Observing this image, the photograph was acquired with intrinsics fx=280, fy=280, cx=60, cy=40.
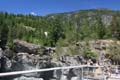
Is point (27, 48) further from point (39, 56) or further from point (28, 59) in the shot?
point (28, 59)

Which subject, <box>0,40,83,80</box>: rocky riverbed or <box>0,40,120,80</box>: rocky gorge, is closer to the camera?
<box>0,40,83,80</box>: rocky riverbed

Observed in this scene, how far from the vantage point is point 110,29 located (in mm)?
48281

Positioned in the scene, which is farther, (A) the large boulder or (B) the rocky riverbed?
(A) the large boulder

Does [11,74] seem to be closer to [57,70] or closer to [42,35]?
[57,70]

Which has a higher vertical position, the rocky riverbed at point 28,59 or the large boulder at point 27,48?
the large boulder at point 27,48

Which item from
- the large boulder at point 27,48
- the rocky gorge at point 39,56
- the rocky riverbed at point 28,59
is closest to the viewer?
the rocky riverbed at point 28,59

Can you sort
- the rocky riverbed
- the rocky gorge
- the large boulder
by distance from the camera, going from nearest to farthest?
1. the rocky riverbed
2. the rocky gorge
3. the large boulder

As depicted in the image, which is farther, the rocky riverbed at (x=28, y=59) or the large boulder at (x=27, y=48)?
the large boulder at (x=27, y=48)

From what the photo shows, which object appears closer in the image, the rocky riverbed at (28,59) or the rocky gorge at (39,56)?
the rocky riverbed at (28,59)

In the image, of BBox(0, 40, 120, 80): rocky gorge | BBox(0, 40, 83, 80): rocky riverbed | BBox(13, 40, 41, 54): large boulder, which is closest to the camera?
BBox(0, 40, 83, 80): rocky riverbed

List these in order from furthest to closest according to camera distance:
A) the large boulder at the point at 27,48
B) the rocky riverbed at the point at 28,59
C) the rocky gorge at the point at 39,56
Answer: the large boulder at the point at 27,48
the rocky gorge at the point at 39,56
the rocky riverbed at the point at 28,59

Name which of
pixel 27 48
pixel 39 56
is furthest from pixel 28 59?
pixel 27 48

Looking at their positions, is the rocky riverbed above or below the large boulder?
below

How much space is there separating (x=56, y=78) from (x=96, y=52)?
35.6m
